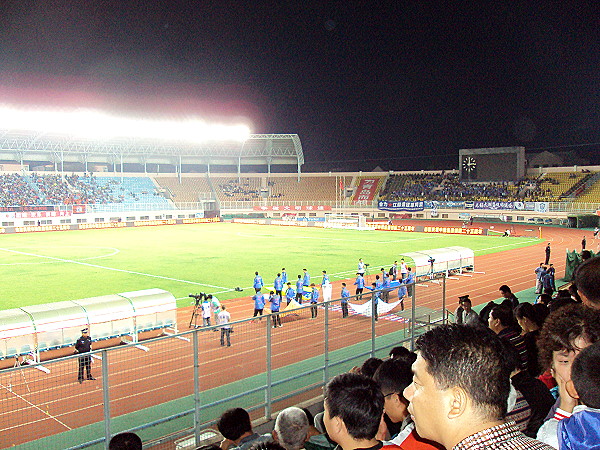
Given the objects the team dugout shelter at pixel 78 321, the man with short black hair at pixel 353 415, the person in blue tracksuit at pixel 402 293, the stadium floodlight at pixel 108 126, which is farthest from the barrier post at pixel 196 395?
the stadium floodlight at pixel 108 126

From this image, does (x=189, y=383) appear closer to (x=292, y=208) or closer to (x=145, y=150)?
(x=292, y=208)

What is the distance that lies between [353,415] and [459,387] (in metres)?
1.23

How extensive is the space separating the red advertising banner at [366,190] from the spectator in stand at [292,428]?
80.9 meters

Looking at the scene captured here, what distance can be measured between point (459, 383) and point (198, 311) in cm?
1883

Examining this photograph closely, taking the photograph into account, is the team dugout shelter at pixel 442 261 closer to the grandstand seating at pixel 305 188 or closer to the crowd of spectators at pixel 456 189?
the crowd of spectators at pixel 456 189

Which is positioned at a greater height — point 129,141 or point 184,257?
point 129,141

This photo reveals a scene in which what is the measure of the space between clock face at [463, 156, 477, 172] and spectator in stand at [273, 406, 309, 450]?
246 feet

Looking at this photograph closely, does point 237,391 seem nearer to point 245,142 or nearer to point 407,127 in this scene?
point 245,142

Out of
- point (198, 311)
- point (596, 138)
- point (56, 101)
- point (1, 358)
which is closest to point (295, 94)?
point (56, 101)

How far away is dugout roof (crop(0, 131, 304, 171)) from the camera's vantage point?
238 ft

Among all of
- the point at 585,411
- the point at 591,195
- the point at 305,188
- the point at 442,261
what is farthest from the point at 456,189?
the point at 585,411

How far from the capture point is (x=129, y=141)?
7888cm

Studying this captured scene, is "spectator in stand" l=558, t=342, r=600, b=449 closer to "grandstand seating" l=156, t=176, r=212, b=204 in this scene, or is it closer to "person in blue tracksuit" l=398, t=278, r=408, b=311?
"person in blue tracksuit" l=398, t=278, r=408, b=311

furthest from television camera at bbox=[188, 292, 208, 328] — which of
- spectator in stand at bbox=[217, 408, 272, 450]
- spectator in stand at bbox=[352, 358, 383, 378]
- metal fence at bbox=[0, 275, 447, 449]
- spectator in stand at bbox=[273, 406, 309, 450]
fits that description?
spectator in stand at bbox=[273, 406, 309, 450]
